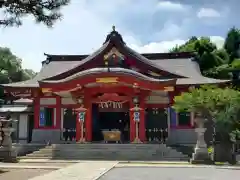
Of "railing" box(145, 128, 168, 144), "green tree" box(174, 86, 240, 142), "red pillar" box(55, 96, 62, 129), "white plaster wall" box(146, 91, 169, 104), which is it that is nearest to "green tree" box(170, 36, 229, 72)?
"white plaster wall" box(146, 91, 169, 104)

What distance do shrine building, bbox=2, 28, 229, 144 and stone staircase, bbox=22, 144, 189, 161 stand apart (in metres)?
1.55

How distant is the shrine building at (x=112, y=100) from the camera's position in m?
24.1

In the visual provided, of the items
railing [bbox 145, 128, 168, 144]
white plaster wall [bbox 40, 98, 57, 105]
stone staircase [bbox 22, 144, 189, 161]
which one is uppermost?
white plaster wall [bbox 40, 98, 57, 105]

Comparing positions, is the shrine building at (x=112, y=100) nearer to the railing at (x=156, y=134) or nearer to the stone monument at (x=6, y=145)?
the railing at (x=156, y=134)

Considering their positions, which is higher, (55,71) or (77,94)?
(55,71)

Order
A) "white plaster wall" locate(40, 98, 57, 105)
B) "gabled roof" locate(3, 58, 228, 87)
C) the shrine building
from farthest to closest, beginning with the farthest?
"white plaster wall" locate(40, 98, 57, 105) < "gabled roof" locate(3, 58, 228, 87) < the shrine building

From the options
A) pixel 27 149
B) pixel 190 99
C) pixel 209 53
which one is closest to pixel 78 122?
pixel 27 149

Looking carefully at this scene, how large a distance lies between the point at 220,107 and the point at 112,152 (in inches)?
273

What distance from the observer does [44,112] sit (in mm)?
26906

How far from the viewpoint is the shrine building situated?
2411cm

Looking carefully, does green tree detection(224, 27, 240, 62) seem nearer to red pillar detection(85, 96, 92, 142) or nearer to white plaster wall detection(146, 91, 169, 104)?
white plaster wall detection(146, 91, 169, 104)

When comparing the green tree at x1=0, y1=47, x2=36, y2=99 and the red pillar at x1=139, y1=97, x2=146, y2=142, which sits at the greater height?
the green tree at x1=0, y1=47, x2=36, y2=99

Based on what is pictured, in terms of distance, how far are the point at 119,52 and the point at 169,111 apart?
5505 mm

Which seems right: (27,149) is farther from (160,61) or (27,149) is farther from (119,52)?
(160,61)
